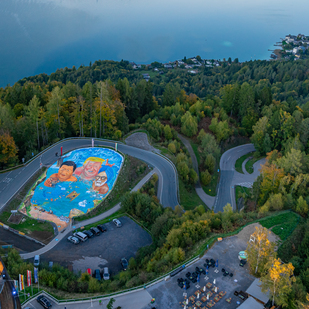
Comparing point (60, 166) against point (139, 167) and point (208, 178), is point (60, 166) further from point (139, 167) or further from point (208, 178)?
point (208, 178)

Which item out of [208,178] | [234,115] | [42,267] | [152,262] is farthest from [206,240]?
[234,115]

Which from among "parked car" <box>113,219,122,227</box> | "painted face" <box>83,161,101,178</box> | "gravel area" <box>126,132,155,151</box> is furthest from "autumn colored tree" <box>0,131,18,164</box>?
"gravel area" <box>126,132,155,151</box>

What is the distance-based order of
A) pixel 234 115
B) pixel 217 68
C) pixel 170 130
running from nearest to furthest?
pixel 170 130 < pixel 234 115 < pixel 217 68

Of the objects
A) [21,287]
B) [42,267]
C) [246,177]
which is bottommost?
[246,177]

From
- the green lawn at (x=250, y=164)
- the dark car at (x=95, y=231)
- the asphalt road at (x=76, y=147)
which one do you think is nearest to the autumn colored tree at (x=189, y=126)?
the green lawn at (x=250, y=164)

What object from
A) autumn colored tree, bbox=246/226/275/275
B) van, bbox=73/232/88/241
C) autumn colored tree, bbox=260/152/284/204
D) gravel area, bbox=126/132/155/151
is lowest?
van, bbox=73/232/88/241

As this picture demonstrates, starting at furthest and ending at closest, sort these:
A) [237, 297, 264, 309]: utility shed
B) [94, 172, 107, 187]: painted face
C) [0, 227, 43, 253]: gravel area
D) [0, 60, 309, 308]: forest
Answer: [94, 172, 107, 187]: painted face, [0, 227, 43, 253]: gravel area, [0, 60, 309, 308]: forest, [237, 297, 264, 309]: utility shed

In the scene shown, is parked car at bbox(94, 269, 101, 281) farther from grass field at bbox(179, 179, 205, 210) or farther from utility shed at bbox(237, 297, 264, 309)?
grass field at bbox(179, 179, 205, 210)
